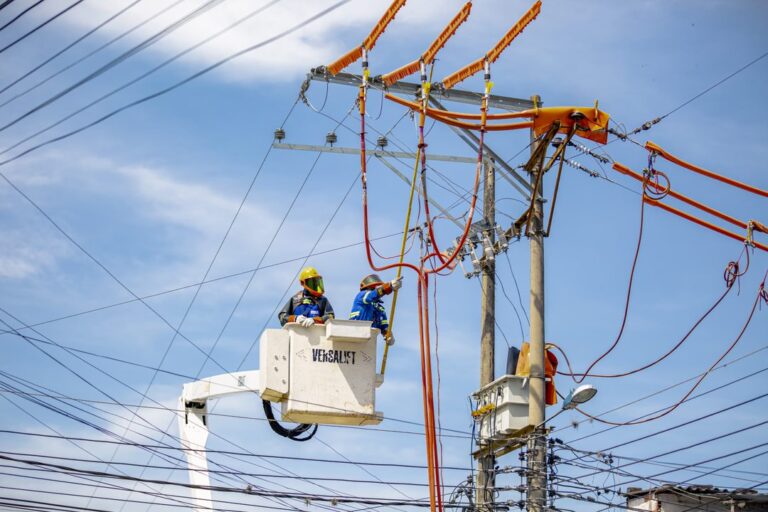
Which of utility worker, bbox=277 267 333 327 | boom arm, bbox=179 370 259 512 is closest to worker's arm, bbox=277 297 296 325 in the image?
utility worker, bbox=277 267 333 327

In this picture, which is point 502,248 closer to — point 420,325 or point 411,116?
point 411,116

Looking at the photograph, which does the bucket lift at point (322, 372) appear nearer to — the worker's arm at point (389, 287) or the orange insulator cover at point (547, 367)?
the worker's arm at point (389, 287)

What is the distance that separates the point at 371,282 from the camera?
17578 mm

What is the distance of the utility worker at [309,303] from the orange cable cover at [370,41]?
2899 mm

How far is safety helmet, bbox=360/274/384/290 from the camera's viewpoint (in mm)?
17547

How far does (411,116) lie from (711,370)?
209 inches

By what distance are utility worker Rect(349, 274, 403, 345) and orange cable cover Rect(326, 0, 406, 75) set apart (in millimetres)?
2968

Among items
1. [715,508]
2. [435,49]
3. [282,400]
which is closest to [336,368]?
[282,400]

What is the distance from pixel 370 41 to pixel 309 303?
353cm

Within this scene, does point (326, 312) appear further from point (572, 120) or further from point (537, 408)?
point (572, 120)

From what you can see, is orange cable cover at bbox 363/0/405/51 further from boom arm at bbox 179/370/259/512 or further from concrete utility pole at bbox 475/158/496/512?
boom arm at bbox 179/370/259/512

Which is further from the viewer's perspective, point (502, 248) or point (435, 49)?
point (502, 248)

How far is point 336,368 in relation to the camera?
56.4ft

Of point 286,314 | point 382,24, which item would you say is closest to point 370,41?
point 382,24
